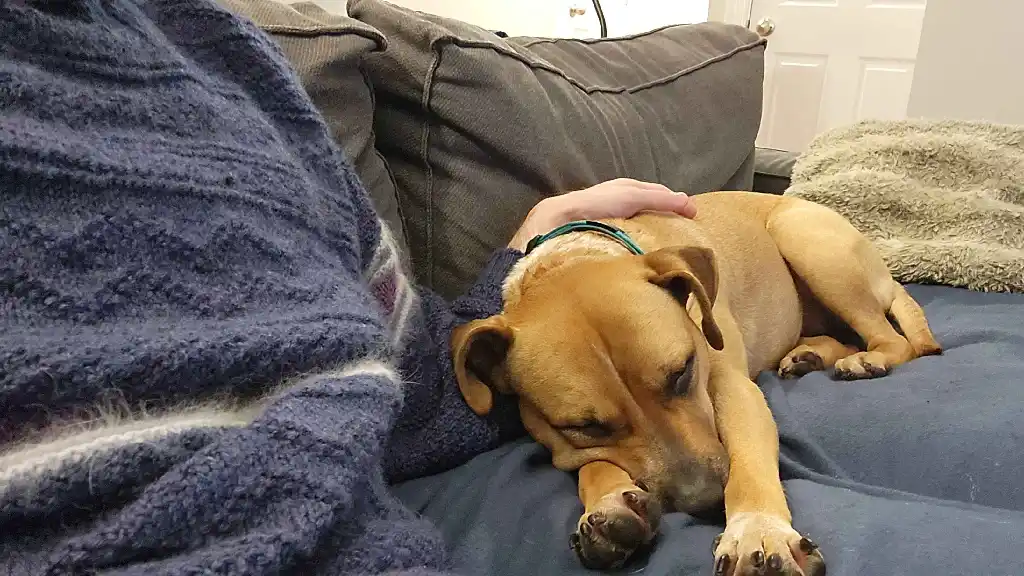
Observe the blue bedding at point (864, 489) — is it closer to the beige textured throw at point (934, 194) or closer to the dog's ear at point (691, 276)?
the dog's ear at point (691, 276)

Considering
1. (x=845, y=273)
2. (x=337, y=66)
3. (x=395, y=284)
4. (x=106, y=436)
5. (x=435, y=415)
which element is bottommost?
(x=845, y=273)

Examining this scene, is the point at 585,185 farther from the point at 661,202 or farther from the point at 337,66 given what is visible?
the point at 337,66

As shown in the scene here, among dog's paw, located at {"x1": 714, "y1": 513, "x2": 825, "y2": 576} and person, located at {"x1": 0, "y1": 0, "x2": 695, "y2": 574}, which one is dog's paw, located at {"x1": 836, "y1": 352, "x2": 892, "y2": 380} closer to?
dog's paw, located at {"x1": 714, "y1": 513, "x2": 825, "y2": 576}

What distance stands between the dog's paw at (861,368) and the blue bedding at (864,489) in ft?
0.41

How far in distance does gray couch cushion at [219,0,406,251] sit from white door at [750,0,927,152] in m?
4.02

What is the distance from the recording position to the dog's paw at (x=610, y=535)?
3.25 feet

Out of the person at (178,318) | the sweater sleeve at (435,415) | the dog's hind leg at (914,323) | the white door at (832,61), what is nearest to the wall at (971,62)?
the white door at (832,61)

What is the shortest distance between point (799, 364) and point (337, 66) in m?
1.24

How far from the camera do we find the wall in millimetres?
3385

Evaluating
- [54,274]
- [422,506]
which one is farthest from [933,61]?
[54,274]

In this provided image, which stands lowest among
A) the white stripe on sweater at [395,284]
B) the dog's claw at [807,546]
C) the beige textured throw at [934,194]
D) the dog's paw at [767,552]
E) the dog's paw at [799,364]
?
the dog's paw at [799,364]

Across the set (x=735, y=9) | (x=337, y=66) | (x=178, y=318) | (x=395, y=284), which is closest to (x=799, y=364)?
(x=395, y=284)

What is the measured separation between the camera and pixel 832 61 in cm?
498

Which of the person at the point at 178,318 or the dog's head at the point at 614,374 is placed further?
the dog's head at the point at 614,374
